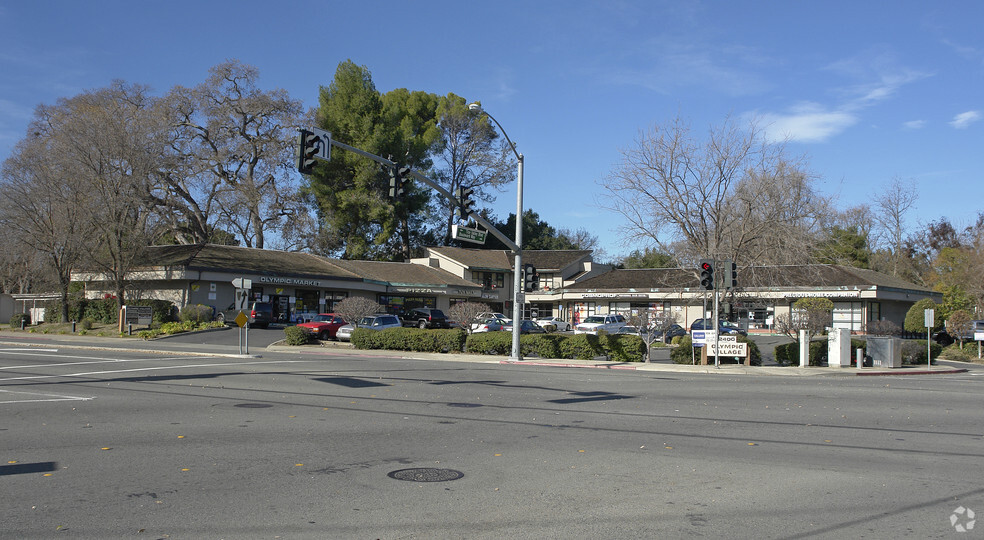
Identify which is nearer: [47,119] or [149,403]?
[149,403]

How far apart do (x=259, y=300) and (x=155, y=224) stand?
8641 mm

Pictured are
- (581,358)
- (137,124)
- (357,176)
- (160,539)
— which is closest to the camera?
(160,539)

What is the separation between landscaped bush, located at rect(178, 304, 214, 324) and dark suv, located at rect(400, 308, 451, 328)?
1237cm

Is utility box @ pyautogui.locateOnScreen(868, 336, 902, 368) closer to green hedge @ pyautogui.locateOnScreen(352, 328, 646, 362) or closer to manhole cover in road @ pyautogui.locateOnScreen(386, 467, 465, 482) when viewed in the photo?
green hedge @ pyautogui.locateOnScreen(352, 328, 646, 362)

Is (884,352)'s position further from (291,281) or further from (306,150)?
(291,281)

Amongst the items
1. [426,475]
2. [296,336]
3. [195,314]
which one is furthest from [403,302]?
[426,475]

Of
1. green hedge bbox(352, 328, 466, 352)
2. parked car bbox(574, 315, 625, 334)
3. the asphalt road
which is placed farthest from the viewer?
parked car bbox(574, 315, 625, 334)

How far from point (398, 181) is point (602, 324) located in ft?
109

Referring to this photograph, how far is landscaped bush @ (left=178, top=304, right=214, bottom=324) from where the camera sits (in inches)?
1719

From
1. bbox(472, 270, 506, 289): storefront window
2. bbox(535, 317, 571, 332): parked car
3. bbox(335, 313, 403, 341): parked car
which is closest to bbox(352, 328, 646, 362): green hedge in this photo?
bbox(335, 313, 403, 341): parked car

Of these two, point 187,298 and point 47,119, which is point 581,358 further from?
point 47,119

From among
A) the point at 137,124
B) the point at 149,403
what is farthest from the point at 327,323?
the point at 149,403

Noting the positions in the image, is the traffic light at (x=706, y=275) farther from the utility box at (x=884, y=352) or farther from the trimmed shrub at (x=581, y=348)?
the utility box at (x=884, y=352)

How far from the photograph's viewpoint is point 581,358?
2919cm
